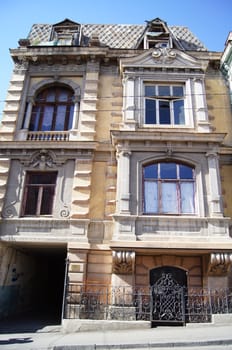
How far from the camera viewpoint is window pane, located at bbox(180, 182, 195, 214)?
12027 mm

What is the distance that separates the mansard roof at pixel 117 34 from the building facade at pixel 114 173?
176 mm

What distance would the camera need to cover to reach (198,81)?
14828mm

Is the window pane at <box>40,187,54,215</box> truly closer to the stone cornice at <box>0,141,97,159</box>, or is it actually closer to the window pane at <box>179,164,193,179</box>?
the stone cornice at <box>0,141,97,159</box>

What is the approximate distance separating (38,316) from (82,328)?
534cm

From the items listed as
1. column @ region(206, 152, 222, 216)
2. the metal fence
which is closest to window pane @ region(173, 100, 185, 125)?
column @ region(206, 152, 222, 216)

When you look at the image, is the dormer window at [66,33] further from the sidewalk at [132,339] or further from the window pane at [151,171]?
the sidewalk at [132,339]

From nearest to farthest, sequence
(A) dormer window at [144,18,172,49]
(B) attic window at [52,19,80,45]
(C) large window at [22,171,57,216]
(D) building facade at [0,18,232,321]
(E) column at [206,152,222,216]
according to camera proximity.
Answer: (D) building facade at [0,18,232,321] < (E) column at [206,152,222,216] < (C) large window at [22,171,57,216] < (A) dormer window at [144,18,172,49] < (B) attic window at [52,19,80,45]

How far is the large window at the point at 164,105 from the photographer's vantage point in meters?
14.3

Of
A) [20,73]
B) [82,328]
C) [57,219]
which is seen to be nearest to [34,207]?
[57,219]

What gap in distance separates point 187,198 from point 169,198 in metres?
0.77

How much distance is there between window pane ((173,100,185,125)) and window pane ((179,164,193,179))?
2589 mm

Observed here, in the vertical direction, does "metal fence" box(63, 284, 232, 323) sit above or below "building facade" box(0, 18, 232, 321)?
below

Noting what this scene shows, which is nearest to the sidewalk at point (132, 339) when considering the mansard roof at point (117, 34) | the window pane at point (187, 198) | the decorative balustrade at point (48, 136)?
the window pane at point (187, 198)

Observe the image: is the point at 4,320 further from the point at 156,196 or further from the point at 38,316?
the point at 156,196
